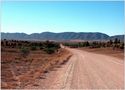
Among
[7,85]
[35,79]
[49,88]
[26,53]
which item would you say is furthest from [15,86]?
[26,53]

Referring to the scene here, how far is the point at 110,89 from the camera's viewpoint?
12.5 metres

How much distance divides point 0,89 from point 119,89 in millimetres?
4942

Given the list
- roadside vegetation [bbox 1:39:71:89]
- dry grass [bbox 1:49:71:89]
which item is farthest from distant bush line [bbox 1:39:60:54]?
dry grass [bbox 1:49:71:89]

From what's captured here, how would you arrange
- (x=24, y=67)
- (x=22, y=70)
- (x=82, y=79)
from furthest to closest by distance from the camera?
(x=24, y=67)
(x=22, y=70)
(x=82, y=79)

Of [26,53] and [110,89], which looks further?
[26,53]

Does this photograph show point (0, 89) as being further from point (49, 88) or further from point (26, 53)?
point (26, 53)

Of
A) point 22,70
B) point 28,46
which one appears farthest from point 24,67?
point 28,46

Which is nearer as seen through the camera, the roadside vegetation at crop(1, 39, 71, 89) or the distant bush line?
the roadside vegetation at crop(1, 39, 71, 89)

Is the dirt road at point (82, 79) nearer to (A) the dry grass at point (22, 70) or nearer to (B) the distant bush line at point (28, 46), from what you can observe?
(A) the dry grass at point (22, 70)

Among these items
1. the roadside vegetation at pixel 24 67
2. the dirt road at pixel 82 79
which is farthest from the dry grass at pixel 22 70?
the dirt road at pixel 82 79

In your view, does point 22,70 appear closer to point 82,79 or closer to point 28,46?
point 82,79

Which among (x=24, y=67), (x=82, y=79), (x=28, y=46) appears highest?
(x=82, y=79)

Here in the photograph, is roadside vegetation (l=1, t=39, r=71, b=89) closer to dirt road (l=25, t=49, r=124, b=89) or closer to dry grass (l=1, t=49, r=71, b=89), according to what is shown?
dry grass (l=1, t=49, r=71, b=89)

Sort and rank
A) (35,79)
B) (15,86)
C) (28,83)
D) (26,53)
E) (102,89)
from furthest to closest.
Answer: (26,53)
(35,79)
(28,83)
(15,86)
(102,89)
